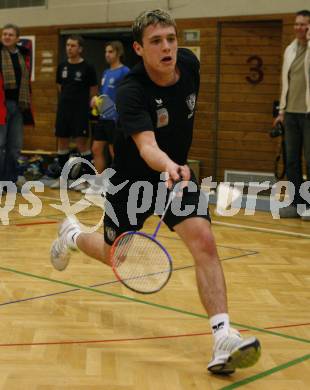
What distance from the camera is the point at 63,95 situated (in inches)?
399

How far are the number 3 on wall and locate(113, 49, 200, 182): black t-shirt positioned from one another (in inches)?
276

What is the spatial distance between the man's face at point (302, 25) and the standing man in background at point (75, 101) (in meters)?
3.23

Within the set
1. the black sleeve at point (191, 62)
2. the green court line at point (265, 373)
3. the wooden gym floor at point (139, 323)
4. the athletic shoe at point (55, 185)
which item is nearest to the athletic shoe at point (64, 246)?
the wooden gym floor at point (139, 323)

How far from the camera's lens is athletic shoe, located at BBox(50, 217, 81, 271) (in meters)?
4.28

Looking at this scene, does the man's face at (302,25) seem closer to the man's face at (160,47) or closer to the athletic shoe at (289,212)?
the athletic shoe at (289,212)

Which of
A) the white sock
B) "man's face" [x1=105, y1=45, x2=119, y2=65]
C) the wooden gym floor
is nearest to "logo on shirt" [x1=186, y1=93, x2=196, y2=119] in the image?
the white sock

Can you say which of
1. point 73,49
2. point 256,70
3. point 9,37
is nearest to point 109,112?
point 73,49

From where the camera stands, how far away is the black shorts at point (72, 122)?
9930mm

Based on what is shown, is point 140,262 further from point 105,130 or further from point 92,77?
point 92,77

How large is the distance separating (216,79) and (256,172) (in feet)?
5.05

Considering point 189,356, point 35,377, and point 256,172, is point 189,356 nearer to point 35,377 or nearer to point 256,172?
point 35,377

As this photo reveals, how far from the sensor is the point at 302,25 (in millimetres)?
7566

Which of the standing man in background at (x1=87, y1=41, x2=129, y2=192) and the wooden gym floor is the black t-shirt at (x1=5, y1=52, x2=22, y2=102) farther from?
the wooden gym floor

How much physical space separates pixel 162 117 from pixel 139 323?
112 centimetres
